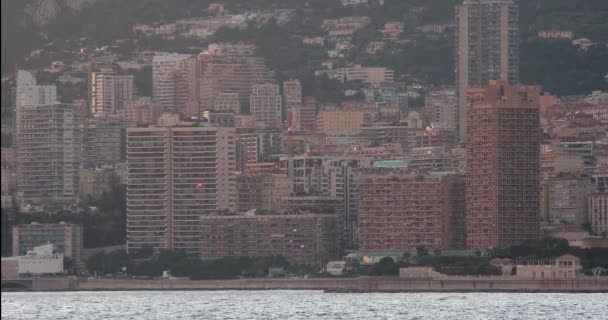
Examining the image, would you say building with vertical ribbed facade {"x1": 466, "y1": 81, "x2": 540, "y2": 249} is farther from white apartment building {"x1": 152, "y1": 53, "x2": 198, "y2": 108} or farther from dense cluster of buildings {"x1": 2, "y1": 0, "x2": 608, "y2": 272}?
white apartment building {"x1": 152, "y1": 53, "x2": 198, "y2": 108}

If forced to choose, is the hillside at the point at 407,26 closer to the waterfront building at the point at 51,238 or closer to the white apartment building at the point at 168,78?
the white apartment building at the point at 168,78

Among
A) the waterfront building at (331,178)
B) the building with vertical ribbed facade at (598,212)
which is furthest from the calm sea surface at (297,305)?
the building with vertical ribbed facade at (598,212)

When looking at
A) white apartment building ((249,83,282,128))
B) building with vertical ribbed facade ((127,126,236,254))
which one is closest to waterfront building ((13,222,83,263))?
building with vertical ribbed facade ((127,126,236,254))

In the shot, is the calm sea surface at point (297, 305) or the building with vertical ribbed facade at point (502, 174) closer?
the calm sea surface at point (297, 305)

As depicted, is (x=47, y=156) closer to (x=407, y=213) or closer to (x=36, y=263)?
(x=36, y=263)

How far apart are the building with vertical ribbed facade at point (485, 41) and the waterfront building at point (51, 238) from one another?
1485 inches

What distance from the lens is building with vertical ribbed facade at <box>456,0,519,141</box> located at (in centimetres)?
16200

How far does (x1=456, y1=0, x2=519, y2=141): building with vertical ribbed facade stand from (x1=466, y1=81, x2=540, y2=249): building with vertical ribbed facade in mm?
37268

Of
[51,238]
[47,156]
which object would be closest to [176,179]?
[51,238]

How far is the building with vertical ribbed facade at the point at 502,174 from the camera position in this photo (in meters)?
122

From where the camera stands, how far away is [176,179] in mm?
134500

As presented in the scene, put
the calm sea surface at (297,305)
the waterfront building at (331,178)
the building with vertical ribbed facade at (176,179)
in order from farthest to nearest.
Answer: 1. the waterfront building at (331,178)
2. the building with vertical ribbed facade at (176,179)
3. the calm sea surface at (297,305)

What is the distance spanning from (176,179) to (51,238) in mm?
7819

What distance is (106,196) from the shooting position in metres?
144
